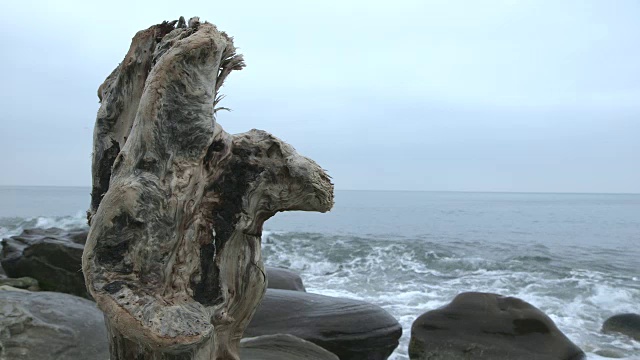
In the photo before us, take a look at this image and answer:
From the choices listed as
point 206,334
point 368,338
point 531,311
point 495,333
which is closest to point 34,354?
point 206,334

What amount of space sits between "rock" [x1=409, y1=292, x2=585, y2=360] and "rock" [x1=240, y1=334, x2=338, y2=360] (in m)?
3.72

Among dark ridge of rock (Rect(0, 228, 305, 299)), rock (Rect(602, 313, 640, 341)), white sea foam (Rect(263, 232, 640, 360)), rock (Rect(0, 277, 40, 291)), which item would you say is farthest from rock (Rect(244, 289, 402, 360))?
rock (Rect(602, 313, 640, 341))

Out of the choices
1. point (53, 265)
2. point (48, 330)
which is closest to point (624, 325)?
point (48, 330)

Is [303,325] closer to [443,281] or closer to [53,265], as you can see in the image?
[53,265]

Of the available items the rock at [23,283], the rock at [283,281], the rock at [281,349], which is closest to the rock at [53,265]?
the rock at [23,283]

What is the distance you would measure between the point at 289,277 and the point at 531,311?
3606mm

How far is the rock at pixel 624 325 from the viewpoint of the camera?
957 centimetres

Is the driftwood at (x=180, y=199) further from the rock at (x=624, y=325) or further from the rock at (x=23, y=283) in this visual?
the rock at (x=624, y=325)

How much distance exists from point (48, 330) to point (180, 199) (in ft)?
8.79

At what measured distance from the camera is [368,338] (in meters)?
6.25

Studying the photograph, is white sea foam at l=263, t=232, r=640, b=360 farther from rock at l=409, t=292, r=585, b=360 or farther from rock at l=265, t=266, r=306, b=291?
rock at l=265, t=266, r=306, b=291

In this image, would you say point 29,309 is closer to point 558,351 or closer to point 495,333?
point 495,333

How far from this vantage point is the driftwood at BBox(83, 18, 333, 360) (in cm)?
191

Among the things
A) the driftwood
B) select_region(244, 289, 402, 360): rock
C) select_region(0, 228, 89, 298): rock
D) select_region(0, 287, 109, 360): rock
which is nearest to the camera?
the driftwood
